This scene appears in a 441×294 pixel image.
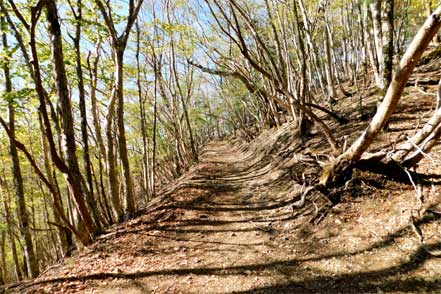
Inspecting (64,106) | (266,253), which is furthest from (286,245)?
(64,106)

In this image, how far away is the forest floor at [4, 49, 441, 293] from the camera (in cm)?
365

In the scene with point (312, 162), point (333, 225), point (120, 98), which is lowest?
point (333, 225)

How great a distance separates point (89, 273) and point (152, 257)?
3.81ft

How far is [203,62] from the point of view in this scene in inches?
950

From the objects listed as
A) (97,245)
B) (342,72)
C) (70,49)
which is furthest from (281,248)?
(342,72)

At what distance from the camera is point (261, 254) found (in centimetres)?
481

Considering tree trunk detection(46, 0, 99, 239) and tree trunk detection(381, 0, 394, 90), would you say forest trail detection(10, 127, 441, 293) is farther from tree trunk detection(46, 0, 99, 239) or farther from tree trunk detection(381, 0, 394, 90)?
tree trunk detection(381, 0, 394, 90)

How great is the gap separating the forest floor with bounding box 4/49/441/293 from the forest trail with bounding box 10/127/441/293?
0.06 feet

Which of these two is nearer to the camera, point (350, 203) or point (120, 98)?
point (350, 203)

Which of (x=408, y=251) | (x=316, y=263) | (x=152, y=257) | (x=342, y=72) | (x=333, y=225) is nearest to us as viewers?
(x=408, y=251)

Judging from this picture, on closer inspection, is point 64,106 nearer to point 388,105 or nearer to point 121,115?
point 121,115

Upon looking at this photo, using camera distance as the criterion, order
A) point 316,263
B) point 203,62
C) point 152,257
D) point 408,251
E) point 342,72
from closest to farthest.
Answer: point 408,251 < point 316,263 < point 152,257 < point 203,62 < point 342,72

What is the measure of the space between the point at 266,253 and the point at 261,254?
3.6 inches

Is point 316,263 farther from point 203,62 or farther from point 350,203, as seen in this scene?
point 203,62
